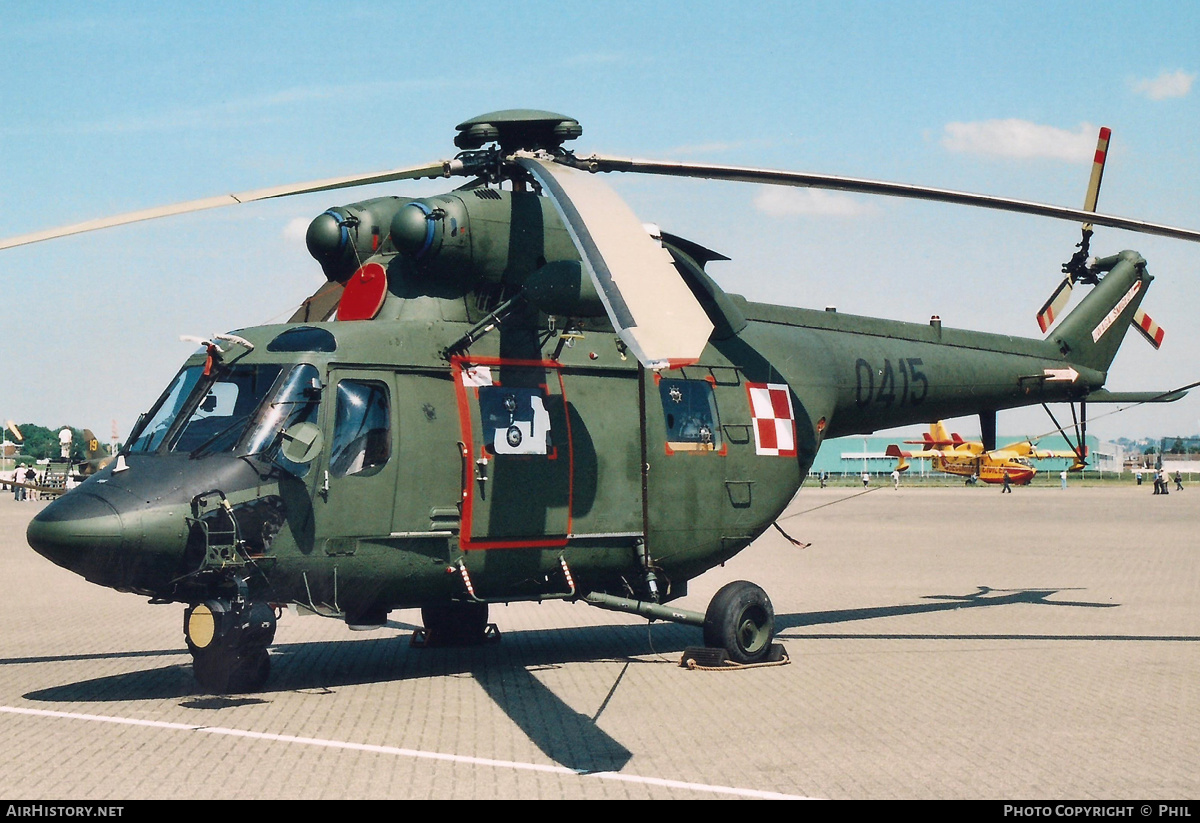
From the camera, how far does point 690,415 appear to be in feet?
37.6

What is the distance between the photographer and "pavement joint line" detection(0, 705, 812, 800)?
6598 mm

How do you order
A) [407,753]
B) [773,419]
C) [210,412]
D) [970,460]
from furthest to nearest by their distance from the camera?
[970,460] < [773,419] < [210,412] < [407,753]

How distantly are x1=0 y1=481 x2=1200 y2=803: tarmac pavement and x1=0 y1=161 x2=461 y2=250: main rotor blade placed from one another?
3.38 metres

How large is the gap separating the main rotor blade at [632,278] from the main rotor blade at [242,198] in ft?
6.23

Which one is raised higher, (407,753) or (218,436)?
(218,436)

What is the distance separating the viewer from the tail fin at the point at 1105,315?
15359 millimetres

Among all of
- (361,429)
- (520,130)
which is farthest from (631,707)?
(520,130)

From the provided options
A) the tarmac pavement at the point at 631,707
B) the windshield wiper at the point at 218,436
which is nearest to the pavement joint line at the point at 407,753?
the tarmac pavement at the point at 631,707

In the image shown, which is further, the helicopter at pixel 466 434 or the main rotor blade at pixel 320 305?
the main rotor blade at pixel 320 305

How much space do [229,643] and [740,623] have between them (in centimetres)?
450

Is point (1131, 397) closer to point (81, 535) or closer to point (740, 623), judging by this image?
point (740, 623)

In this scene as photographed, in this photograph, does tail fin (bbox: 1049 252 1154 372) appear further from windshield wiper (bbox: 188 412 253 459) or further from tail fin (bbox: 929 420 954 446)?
tail fin (bbox: 929 420 954 446)

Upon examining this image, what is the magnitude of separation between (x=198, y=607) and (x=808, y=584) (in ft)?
37.6

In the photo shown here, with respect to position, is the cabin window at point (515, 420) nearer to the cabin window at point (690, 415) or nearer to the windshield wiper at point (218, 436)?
the cabin window at point (690, 415)
